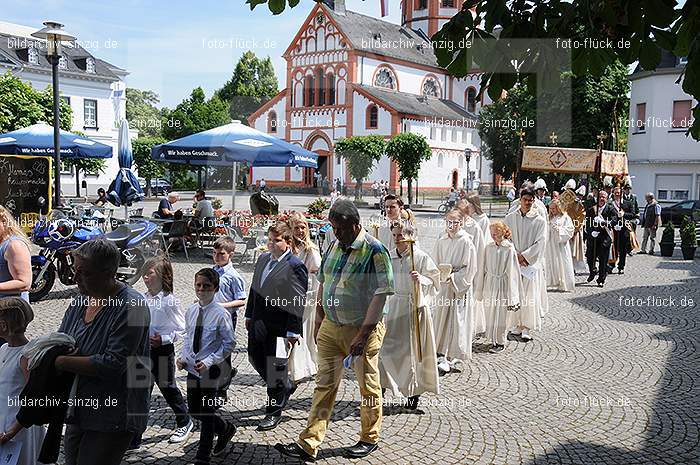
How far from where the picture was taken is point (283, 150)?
554 inches

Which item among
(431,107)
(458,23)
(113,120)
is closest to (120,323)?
(458,23)

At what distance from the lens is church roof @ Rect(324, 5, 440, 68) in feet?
192

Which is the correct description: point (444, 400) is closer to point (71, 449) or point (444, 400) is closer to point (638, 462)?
point (638, 462)

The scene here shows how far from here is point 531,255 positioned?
909 cm

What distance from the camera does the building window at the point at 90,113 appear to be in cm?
4456

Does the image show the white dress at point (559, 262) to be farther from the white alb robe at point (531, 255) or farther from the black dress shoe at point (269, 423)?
the black dress shoe at point (269, 423)

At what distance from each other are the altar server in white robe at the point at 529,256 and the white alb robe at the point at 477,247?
0.61m

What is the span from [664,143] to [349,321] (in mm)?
34933

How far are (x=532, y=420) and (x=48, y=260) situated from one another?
7.78 metres

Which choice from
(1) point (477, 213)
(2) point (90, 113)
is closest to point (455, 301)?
(1) point (477, 213)

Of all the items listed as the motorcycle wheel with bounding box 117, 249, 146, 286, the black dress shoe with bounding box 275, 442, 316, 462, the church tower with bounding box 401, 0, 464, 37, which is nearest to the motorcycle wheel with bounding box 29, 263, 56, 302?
the motorcycle wheel with bounding box 117, 249, 146, 286

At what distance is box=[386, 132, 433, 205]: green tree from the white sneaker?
35480 millimetres

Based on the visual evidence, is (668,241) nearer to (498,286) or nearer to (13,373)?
(498,286)

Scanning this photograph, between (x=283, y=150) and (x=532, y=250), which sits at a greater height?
(x=283, y=150)
